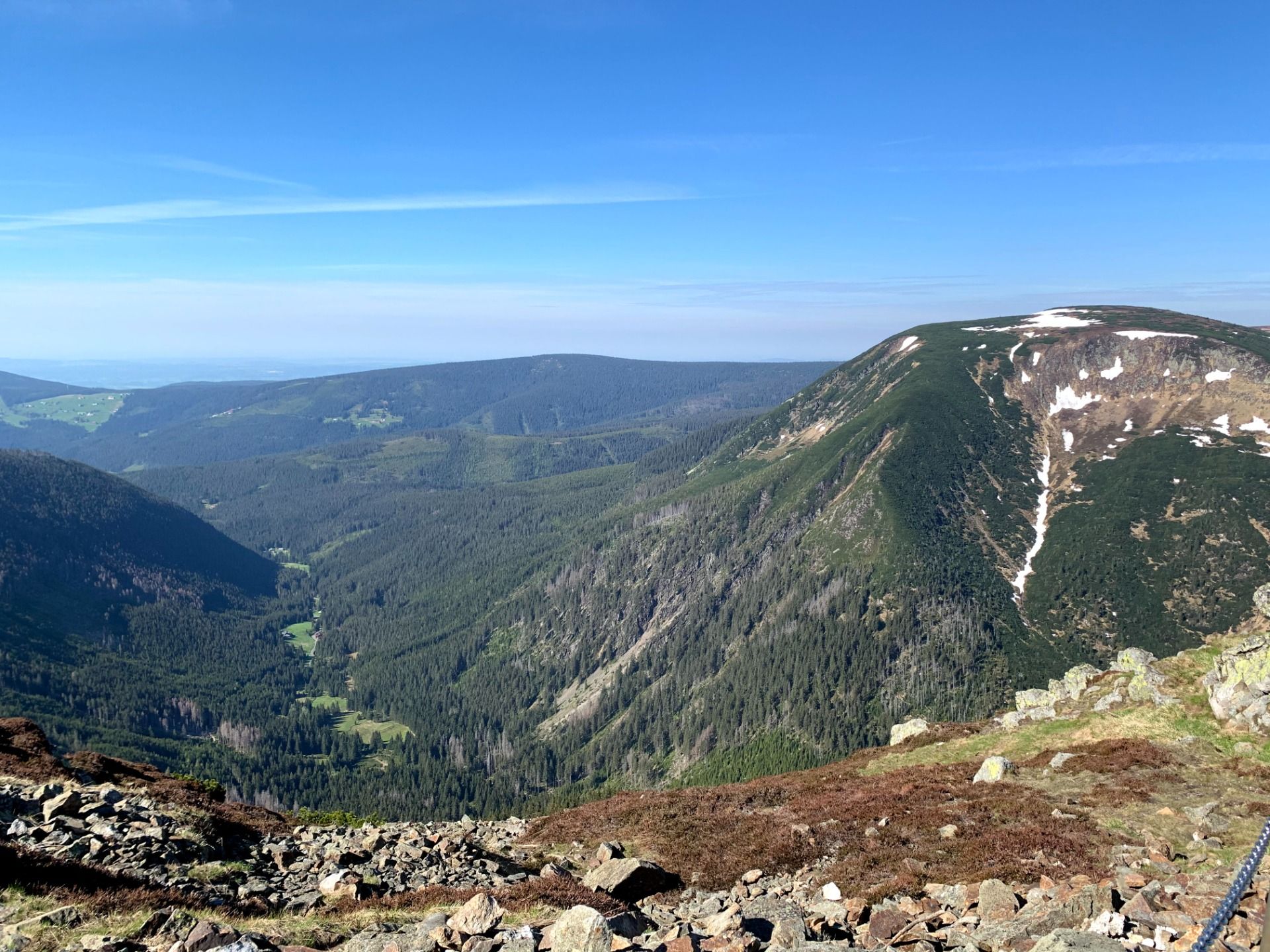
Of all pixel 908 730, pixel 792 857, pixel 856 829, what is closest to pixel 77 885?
pixel 792 857

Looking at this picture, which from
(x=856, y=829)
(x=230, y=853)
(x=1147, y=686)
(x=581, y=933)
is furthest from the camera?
(x=1147, y=686)

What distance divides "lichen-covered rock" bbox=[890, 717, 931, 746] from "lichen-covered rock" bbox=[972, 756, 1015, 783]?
19.0m

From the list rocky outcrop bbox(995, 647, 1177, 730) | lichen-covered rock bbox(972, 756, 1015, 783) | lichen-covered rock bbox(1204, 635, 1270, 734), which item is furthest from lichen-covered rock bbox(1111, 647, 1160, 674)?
lichen-covered rock bbox(972, 756, 1015, 783)

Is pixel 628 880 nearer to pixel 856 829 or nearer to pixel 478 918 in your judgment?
pixel 478 918

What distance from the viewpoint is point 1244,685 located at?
40125mm

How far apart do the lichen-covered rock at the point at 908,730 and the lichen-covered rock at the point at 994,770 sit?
19.0 meters

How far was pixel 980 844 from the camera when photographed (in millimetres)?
28406

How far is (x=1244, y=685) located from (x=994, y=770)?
1506 centimetres

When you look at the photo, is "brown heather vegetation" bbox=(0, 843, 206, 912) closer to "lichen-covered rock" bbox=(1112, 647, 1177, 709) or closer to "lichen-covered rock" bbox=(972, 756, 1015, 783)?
"lichen-covered rock" bbox=(972, 756, 1015, 783)

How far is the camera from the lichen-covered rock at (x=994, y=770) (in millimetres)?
40312

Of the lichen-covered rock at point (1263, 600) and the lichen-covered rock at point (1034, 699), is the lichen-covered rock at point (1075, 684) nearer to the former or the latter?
the lichen-covered rock at point (1034, 699)

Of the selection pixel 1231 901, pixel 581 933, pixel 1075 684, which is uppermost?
pixel 1231 901

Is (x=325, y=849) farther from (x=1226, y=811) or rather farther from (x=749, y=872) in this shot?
(x=1226, y=811)

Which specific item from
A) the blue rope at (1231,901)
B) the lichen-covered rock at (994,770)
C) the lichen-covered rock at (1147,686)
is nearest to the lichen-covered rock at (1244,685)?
the lichen-covered rock at (1147,686)
